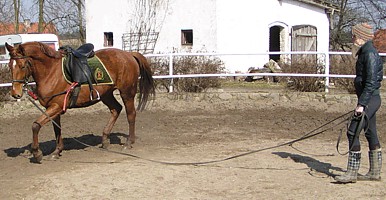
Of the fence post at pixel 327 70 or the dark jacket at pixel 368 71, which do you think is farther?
the fence post at pixel 327 70

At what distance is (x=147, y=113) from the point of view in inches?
497

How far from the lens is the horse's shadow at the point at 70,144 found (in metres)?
8.73

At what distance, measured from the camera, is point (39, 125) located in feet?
25.1

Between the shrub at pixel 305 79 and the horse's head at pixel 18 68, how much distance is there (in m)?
8.34

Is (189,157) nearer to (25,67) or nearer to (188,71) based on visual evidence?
(25,67)

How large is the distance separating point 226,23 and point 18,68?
43.6ft

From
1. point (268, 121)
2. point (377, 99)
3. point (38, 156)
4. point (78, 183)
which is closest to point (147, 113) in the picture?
point (268, 121)

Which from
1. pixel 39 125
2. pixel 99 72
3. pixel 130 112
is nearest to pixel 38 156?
pixel 39 125

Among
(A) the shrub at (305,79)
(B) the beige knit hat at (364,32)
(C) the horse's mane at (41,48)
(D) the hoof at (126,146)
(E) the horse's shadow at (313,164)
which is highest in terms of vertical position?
(B) the beige knit hat at (364,32)

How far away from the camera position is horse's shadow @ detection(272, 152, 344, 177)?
23.4 ft

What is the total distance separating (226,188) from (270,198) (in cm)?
62

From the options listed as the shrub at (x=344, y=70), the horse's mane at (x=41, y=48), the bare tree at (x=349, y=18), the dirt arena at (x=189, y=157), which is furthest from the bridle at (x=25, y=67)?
the bare tree at (x=349, y=18)

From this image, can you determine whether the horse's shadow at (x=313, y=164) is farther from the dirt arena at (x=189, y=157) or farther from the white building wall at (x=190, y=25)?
the white building wall at (x=190, y=25)

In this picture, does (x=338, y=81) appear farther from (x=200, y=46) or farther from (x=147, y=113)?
(x=200, y=46)
